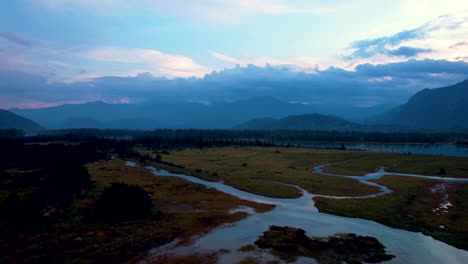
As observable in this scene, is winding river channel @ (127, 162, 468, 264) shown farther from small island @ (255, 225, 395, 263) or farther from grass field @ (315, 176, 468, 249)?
grass field @ (315, 176, 468, 249)

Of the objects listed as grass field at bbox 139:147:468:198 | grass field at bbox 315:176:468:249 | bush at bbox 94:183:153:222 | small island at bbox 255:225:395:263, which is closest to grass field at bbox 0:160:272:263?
bush at bbox 94:183:153:222

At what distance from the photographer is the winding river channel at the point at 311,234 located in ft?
144

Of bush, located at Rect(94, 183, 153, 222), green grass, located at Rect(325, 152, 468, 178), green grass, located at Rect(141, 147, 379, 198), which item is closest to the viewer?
bush, located at Rect(94, 183, 153, 222)

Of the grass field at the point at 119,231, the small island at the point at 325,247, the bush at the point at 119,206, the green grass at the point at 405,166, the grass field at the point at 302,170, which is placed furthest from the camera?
the green grass at the point at 405,166

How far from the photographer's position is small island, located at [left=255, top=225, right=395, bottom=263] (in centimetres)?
4288

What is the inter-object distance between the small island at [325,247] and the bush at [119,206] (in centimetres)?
2446

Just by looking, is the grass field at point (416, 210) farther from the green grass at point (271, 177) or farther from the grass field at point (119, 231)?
the grass field at point (119, 231)

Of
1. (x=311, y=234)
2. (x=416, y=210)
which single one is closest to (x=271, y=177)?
(x=416, y=210)

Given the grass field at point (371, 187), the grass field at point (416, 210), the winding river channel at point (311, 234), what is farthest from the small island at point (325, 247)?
the grass field at point (371, 187)

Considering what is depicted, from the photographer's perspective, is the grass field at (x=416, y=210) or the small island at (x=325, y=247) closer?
the small island at (x=325, y=247)

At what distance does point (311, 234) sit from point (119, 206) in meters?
33.4

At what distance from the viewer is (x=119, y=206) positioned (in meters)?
60.8

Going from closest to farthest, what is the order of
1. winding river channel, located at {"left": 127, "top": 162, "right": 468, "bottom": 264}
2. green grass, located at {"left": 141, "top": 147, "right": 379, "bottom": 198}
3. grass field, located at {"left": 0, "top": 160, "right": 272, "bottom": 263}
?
grass field, located at {"left": 0, "top": 160, "right": 272, "bottom": 263}
winding river channel, located at {"left": 127, "top": 162, "right": 468, "bottom": 264}
green grass, located at {"left": 141, "top": 147, "right": 379, "bottom": 198}

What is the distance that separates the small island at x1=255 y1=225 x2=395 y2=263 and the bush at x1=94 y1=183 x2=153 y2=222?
80.2 ft
